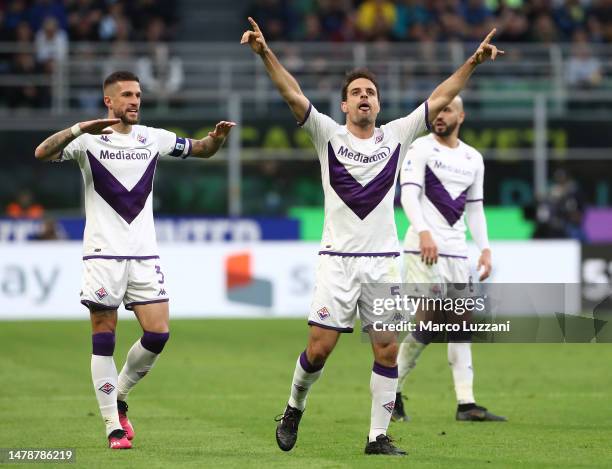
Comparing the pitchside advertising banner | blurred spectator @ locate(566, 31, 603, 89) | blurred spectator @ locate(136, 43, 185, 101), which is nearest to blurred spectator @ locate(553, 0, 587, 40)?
blurred spectator @ locate(566, 31, 603, 89)

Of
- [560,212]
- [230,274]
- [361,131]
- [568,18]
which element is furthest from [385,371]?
[568,18]

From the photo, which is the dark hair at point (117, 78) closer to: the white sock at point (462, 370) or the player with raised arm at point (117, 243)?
the player with raised arm at point (117, 243)

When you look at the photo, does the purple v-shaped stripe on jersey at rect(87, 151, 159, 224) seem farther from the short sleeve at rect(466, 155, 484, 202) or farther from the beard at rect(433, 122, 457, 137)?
the short sleeve at rect(466, 155, 484, 202)

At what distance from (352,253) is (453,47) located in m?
18.6

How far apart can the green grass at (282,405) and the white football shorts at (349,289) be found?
893 mm

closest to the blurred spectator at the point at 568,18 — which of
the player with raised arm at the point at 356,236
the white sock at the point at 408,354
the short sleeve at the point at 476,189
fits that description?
the short sleeve at the point at 476,189

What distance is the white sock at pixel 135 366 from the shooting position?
937cm

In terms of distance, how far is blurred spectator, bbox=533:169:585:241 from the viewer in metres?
24.5

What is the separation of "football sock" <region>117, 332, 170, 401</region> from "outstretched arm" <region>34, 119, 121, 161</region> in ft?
4.61

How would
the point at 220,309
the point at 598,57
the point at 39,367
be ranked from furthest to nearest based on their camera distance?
the point at 598,57 < the point at 220,309 < the point at 39,367

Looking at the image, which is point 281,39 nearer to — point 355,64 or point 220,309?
point 355,64

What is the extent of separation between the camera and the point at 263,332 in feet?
64.3

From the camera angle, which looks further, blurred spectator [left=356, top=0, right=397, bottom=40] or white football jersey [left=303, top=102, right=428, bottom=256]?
blurred spectator [left=356, top=0, right=397, bottom=40]

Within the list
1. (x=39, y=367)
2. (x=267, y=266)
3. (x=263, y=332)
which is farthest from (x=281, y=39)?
(x=39, y=367)
